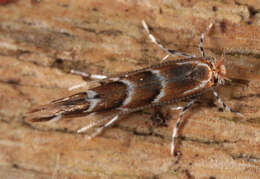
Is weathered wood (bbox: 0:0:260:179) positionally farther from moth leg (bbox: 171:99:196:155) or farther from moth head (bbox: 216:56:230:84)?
moth head (bbox: 216:56:230:84)

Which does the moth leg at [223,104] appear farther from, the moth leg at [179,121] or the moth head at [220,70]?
the moth leg at [179,121]

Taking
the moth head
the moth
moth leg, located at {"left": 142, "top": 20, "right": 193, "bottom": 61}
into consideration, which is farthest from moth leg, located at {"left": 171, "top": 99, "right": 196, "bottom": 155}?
moth leg, located at {"left": 142, "top": 20, "right": 193, "bottom": 61}

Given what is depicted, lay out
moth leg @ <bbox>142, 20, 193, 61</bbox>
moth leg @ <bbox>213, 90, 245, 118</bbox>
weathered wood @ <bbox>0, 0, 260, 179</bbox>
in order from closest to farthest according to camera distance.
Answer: weathered wood @ <bbox>0, 0, 260, 179</bbox>
moth leg @ <bbox>213, 90, 245, 118</bbox>
moth leg @ <bbox>142, 20, 193, 61</bbox>

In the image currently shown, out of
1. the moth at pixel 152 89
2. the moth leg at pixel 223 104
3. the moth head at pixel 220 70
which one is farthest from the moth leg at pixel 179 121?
the moth head at pixel 220 70

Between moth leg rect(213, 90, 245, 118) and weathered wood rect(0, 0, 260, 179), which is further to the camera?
moth leg rect(213, 90, 245, 118)

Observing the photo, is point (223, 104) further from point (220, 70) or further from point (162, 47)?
point (162, 47)

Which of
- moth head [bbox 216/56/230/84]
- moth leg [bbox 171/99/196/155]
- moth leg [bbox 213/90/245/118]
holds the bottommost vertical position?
moth leg [bbox 171/99/196/155]
